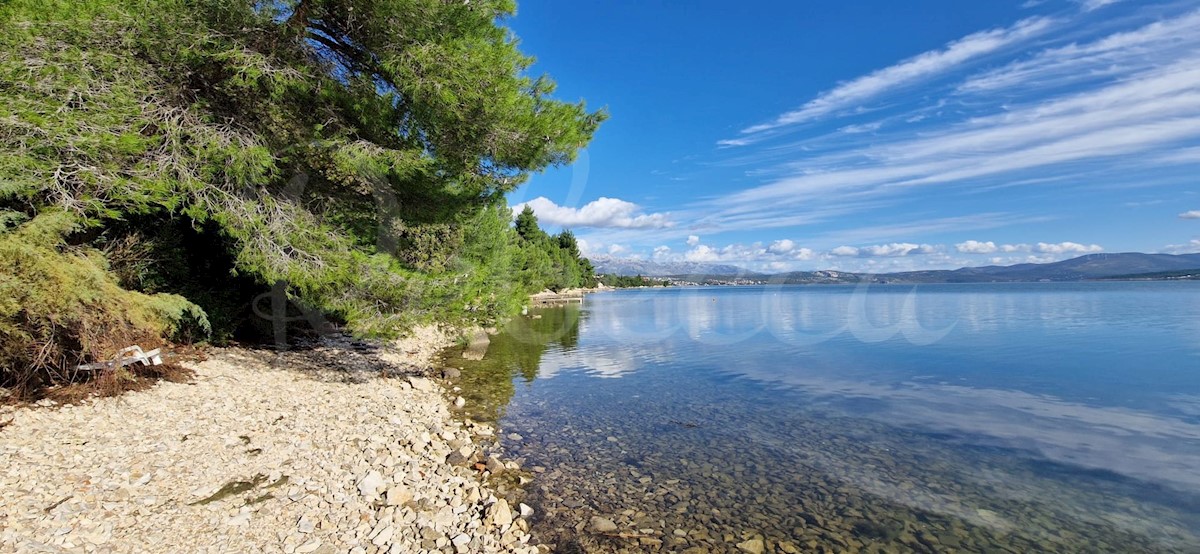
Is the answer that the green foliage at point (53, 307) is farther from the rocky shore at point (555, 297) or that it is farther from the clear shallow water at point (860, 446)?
the rocky shore at point (555, 297)

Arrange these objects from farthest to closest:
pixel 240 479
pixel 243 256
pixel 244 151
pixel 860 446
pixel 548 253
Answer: pixel 548 253
pixel 860 446
pixel 244 151
pixel 243 256
pixel 240 479

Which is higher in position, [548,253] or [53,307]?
[548,253]

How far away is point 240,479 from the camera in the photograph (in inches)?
250

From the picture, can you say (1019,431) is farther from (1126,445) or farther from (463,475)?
(463,475)

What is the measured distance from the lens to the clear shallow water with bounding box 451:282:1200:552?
22.5ft

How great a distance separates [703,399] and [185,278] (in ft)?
41.6

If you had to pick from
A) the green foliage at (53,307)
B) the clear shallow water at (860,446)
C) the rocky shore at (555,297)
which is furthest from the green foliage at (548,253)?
the green foliage at (53,307)

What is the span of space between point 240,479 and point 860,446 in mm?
10306

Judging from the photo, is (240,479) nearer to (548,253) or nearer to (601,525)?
(601,525)

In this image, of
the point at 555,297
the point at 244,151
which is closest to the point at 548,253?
the point at 555,297

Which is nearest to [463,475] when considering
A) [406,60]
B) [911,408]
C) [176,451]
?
[176,451]

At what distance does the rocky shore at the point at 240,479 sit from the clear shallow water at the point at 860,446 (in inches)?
50.0

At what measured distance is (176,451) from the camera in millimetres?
6656

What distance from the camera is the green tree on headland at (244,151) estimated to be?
25.1ft
